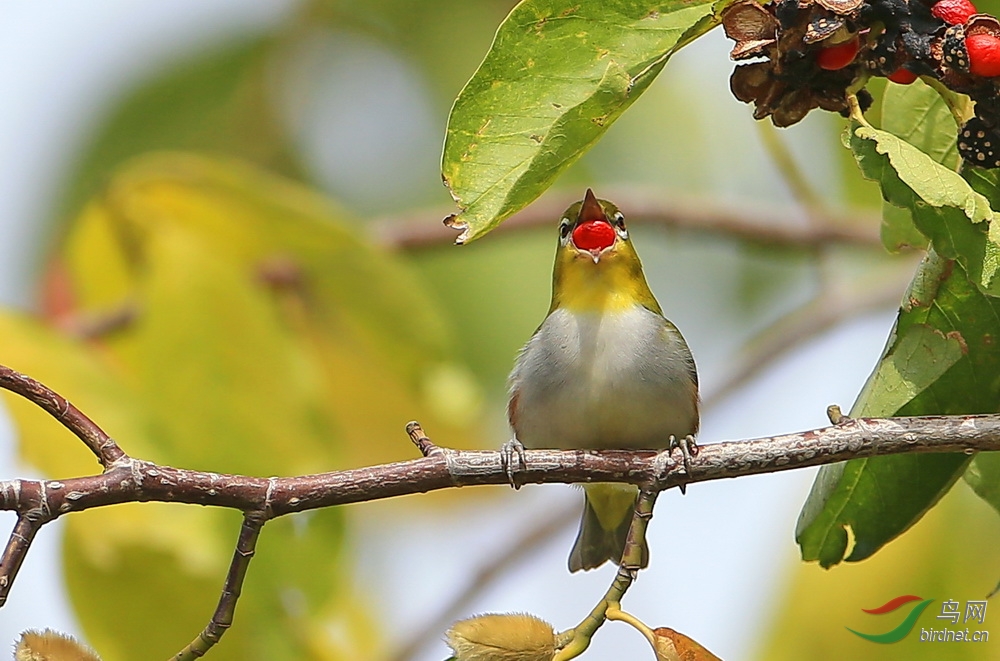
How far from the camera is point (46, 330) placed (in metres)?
3.49

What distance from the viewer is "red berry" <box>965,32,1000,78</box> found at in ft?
6.19

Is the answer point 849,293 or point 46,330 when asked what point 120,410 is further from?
point 849,293

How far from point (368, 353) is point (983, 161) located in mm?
2451

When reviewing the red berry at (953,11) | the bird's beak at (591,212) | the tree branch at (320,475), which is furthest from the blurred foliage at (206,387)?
the red berry at (953,11)

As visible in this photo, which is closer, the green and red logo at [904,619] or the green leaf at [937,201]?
the green leaf at [937,201]

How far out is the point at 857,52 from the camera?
1.95 m

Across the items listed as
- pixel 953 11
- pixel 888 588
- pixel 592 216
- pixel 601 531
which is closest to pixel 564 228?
pixel 592 216

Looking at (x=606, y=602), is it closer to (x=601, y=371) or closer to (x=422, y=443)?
(x=422, y=443)

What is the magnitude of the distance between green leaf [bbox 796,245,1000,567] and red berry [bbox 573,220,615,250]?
1.45 metres

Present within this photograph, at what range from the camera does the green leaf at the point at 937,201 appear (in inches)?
71.3

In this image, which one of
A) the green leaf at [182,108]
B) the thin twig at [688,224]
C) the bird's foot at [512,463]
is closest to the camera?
the bird's foot at [512,463]

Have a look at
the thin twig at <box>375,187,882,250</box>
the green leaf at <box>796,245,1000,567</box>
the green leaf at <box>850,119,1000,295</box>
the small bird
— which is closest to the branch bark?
the green leaf at <box>796,245,1000,567</box>

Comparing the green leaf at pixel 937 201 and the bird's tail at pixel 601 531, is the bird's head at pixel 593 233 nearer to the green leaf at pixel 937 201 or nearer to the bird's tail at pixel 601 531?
the bird's tail at pixel 601 531

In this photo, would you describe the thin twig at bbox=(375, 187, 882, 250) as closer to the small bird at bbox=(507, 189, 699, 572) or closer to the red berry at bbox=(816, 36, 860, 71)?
the small bird at bbox=(507, 189, 699, 572)
